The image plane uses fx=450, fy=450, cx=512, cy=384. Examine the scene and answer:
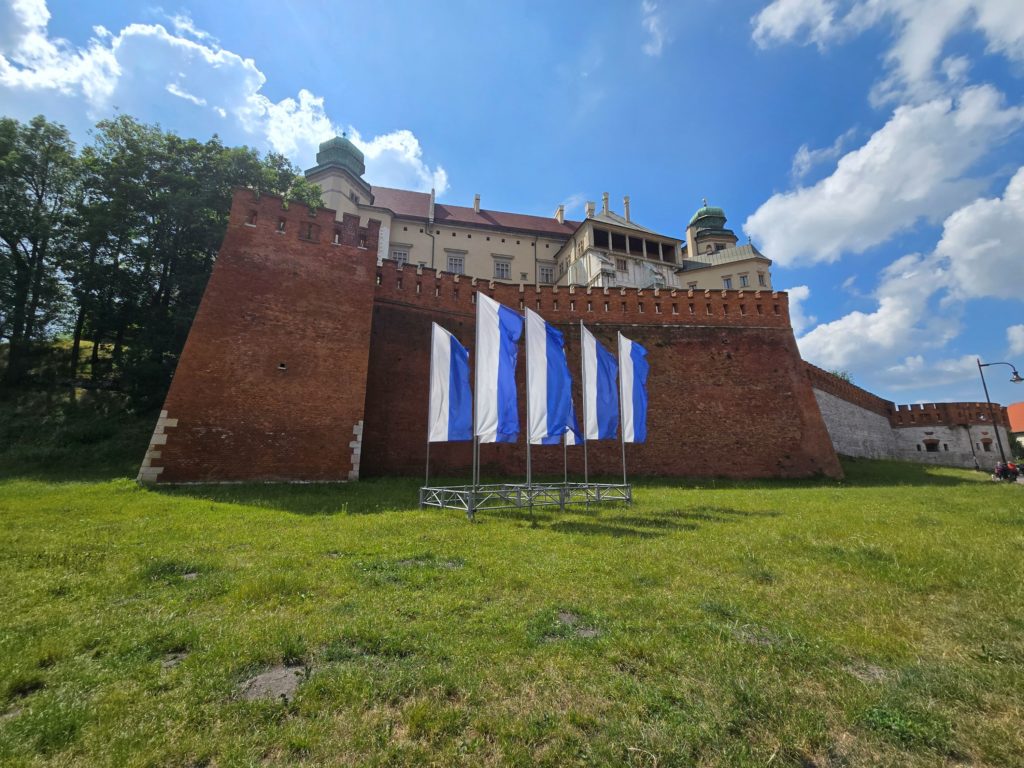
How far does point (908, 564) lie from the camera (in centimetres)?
594

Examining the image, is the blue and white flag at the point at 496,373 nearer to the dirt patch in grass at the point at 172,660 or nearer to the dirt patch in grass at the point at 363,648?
the dirt patch in grass at the point at 363,648

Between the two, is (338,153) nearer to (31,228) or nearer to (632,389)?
(31,228)

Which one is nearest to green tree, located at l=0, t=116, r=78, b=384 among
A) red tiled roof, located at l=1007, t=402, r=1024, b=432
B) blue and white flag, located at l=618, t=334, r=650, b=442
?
blue and white flag, located at l=618, t=334, r=650, b=442

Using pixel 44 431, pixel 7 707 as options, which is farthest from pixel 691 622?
pixel 44 431

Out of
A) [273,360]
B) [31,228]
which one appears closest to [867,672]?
[273,360]

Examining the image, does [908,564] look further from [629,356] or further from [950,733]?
[629,356]

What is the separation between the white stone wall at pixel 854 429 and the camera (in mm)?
29531

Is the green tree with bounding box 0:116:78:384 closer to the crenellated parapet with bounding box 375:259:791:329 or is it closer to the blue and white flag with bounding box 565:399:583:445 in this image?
the crenellated parapet with bounding box 375:259:791:329

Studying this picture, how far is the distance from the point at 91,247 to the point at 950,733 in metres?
30.1

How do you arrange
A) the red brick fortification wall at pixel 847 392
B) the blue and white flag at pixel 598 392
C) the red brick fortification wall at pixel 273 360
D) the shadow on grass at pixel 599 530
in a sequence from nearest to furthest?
the shadow on grass at pixel 599 530 < the blue and white flag at pixel 598 392 < the red brick fortification wall at pixel 273 360 < the red brick fortification wall at pixel 847 392

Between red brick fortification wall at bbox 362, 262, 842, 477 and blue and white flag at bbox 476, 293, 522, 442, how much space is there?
26.0 ft

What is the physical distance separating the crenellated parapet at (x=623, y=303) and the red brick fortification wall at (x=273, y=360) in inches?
171

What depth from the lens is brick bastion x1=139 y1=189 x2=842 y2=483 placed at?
14.2 meters

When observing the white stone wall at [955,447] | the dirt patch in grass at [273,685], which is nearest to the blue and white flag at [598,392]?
the dirt patch in grass at [273,685]
